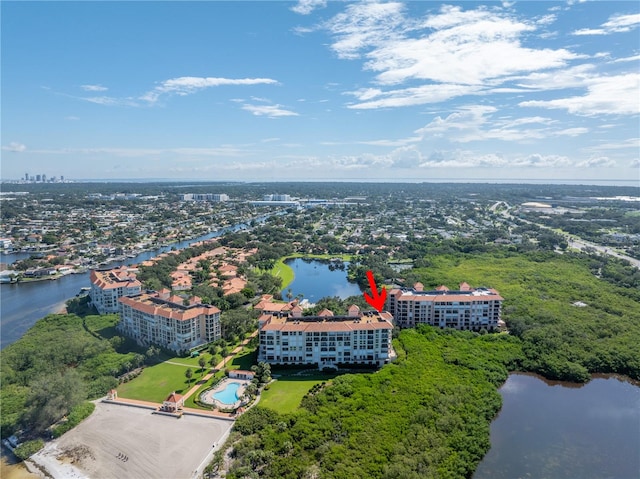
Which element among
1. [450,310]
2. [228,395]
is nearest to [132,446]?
[228,395]

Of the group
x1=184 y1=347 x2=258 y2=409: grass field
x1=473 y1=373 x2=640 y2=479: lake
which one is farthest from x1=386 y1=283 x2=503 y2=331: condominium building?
x1=184 y1=347 x2=258 y2=409: grass field

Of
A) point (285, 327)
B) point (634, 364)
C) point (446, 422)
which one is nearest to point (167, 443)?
point (285, 327)

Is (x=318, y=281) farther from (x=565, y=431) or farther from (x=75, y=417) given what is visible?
(x=75, y=417)

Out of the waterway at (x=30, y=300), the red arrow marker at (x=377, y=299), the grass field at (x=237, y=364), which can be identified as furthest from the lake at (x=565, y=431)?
the waterway at (x=30, y=300)

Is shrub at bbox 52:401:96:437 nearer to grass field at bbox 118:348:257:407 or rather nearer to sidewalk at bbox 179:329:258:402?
grass field at bbox 118:348:257:407

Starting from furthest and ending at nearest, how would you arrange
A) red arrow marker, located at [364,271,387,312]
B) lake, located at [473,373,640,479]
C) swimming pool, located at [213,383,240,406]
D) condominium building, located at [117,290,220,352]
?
red arrow marker, located at [364,271,387,312]
condominium building, located at [117,290,220,352]
swimming pool, located at [213,383,240,406]
lake, located at [473,373,640,479]

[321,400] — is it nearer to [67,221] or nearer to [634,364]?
[634,364]

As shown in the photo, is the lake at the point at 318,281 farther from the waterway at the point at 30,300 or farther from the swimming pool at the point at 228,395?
the waterway at the point at 30,300
